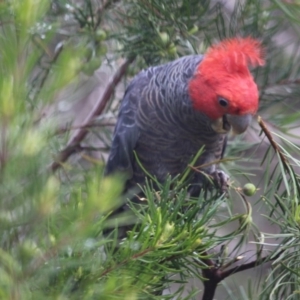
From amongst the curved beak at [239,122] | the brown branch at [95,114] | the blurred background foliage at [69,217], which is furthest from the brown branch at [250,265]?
the brown branch at [95,114]

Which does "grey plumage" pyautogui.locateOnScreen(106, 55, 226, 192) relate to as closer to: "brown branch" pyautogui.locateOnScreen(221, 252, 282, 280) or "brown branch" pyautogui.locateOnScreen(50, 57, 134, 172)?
"brown branch" pyautogui.locateOnScreen(50, 57, 134, 172)

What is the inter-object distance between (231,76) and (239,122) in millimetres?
100

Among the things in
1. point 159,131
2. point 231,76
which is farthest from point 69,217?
point 159,131

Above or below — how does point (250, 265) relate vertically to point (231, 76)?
below

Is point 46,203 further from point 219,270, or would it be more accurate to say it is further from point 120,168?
point 120,168

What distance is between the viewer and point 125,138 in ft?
4.71

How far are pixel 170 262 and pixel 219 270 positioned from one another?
19 centimetres

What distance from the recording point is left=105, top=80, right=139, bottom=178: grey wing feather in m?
1.44

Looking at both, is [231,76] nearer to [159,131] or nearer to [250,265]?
[159,131]

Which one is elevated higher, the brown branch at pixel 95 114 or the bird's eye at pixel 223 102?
the bird's eye at pixel 223 102

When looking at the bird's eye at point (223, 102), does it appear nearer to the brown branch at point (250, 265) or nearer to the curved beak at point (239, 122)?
the curved beak at point (239, 122)

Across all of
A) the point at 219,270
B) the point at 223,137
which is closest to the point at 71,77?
the point at 219,270

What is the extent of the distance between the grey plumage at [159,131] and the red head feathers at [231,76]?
11cm

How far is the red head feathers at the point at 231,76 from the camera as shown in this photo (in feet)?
3.79
